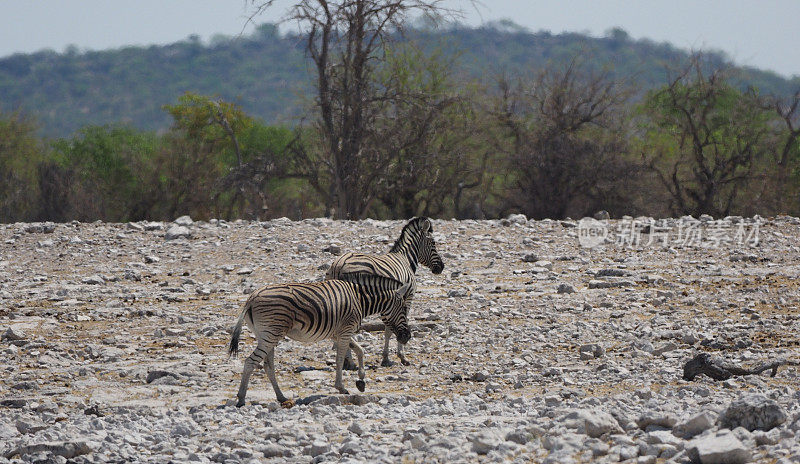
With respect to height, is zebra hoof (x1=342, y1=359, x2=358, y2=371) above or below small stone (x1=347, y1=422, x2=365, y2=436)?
below

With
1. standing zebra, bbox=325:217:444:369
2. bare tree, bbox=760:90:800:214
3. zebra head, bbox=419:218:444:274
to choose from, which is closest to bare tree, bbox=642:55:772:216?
bare tree, bbox=760:90:800:214

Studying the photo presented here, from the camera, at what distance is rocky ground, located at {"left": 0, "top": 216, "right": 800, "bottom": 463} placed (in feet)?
19.5

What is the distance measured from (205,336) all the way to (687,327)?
5510 millimetres

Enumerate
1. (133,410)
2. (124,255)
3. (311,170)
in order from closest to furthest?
(133,410) < (124,255) < (311,170)

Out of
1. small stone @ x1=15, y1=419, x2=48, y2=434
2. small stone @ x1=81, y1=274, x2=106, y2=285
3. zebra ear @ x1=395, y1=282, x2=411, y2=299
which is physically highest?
zebra ear @ x1=395, y1=282, x2=411, y2=299

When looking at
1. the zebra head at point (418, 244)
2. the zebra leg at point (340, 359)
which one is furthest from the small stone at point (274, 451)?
the zebra head at point (418, 244)

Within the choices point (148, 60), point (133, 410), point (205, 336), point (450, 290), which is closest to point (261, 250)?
point (450, 290)

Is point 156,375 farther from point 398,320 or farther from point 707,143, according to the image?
point 707,143

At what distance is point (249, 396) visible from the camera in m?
8.45

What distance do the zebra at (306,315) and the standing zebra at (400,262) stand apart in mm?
607

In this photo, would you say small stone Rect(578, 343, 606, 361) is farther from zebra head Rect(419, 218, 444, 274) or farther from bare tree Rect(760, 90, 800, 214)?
bare tree Rect(760, 90, 800, 214)

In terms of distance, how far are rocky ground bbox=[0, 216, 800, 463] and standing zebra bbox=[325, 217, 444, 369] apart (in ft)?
1.94

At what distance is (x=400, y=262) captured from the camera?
36.1ft

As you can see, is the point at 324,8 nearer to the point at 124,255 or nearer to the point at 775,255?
the point at 124,255
